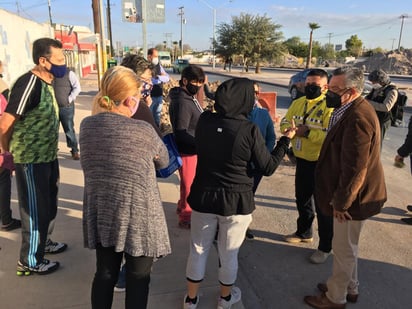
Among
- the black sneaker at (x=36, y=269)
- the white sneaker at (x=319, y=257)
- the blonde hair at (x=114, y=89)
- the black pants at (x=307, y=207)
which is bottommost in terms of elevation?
the white sneaker at (x=319, y=257)

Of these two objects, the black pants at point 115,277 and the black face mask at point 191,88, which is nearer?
the black pants at point 115,277

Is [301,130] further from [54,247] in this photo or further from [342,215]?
[54,247]

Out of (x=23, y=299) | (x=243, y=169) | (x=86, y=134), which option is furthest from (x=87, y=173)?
(x=23, y=299)

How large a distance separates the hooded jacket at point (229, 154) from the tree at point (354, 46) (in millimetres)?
102401

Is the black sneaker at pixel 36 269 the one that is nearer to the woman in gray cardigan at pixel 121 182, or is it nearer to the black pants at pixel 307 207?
the woman in gray cardigan at pixel 121 182

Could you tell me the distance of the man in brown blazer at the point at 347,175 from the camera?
2.44 m

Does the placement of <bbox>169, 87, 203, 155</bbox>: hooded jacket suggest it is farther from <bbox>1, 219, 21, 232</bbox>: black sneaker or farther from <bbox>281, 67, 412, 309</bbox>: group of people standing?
<bbox>1, 219, 21, 232</bbox>: black sneaker

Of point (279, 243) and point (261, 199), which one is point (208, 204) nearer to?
point (279, 243)

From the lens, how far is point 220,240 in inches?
102

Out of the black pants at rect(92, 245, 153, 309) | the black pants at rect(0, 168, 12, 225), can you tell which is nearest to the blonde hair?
the black pants at rect(92, 245, 153, 309)

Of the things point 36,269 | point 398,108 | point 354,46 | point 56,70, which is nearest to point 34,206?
point 36,269

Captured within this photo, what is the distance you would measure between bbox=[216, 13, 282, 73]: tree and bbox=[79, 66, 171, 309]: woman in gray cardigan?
42114 millimetres

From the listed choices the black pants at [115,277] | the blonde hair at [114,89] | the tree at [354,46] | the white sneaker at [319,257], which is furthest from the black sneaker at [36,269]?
the tree at [354,46]

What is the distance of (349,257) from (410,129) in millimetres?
2621
